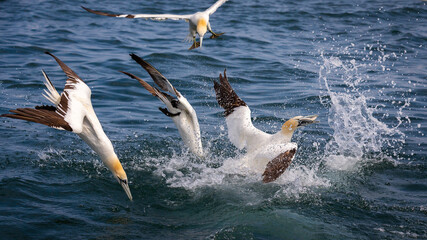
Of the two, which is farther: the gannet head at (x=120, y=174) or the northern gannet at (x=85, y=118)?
the gannet head at (x=120, y=174)

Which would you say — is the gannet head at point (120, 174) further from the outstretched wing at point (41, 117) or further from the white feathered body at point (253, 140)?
the white feathered body at point (253, 140)

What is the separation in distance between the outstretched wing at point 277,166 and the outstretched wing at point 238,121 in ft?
2.58

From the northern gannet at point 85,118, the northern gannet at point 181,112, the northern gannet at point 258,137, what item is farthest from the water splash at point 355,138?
the northern gannet at point 85,118

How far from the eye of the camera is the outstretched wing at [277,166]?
231 inches

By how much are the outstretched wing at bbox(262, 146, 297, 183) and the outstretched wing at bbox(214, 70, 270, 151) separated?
788 millimetres

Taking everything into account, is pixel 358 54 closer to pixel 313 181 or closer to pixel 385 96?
pixel 385 96

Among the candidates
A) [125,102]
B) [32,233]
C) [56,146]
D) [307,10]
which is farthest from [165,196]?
[307,10]

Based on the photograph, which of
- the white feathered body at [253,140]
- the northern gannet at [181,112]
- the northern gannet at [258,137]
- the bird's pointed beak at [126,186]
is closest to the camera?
the bird's pointed beak at [126,186]

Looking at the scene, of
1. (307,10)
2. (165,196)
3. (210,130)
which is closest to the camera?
(165,196)

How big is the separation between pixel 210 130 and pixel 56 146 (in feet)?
7.97

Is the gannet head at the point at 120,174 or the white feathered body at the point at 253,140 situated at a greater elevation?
the white feathered body at the point at 253,140

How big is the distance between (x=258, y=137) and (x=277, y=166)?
0.88 m

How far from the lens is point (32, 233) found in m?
5.03

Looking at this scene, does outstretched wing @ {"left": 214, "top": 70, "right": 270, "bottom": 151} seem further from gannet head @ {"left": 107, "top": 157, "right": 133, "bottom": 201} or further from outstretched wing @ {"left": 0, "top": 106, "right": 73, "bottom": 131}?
outstretched wing @ {"left": 0, "top": 106, "right": 73, "bottom": 131}
